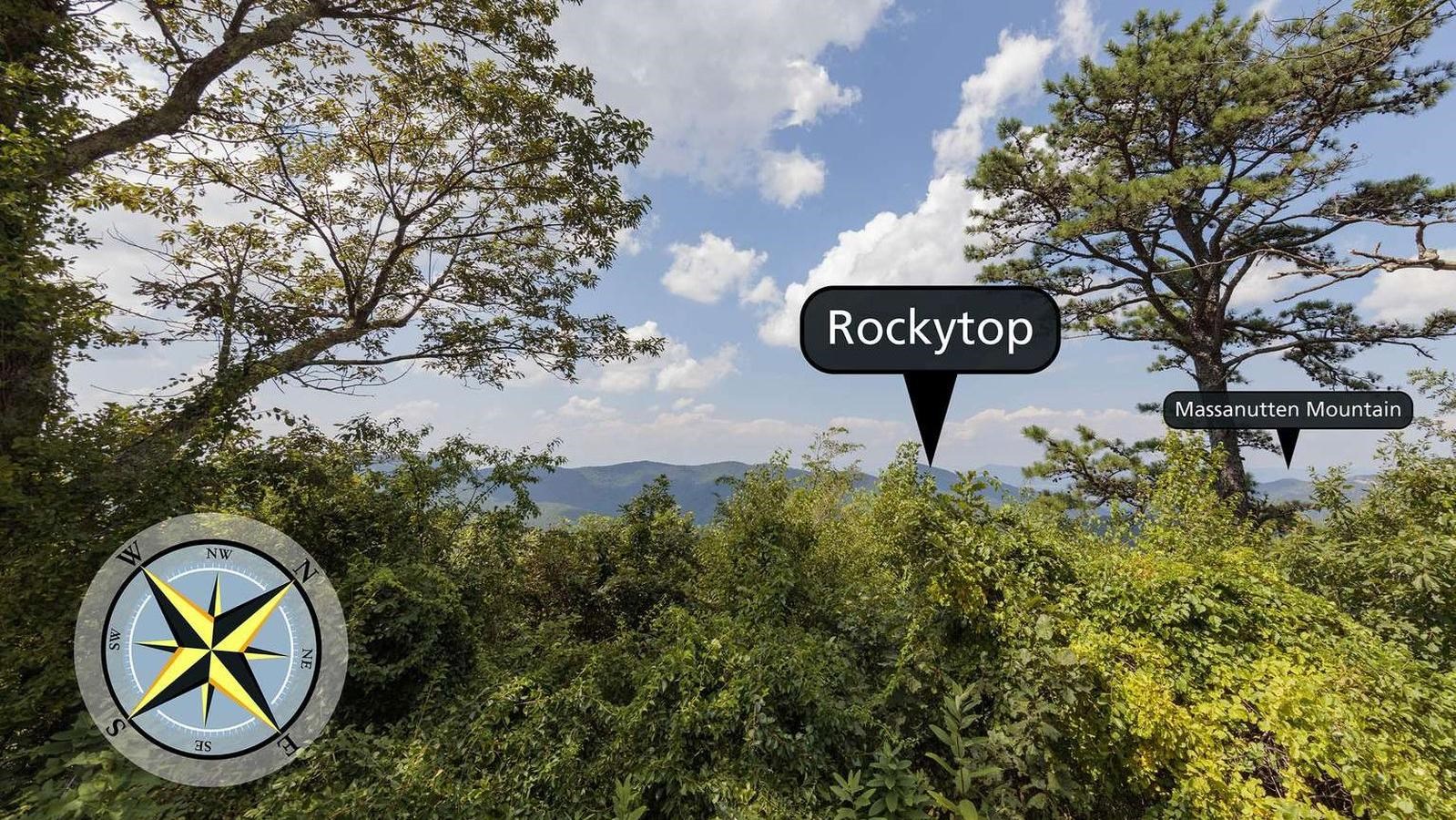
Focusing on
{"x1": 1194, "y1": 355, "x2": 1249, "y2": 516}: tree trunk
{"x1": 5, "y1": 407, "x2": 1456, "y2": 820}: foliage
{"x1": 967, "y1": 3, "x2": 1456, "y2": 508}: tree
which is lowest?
{"x1": 5, "y1": 407, "x2": 1456, "y2": 820}: foliage

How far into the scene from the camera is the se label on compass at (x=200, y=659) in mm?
2609

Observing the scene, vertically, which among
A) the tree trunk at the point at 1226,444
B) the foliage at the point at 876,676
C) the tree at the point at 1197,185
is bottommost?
the foliage at the point at 876,676

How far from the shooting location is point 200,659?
262 cm

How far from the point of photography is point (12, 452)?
12.0ft

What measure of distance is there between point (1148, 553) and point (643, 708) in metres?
4.53

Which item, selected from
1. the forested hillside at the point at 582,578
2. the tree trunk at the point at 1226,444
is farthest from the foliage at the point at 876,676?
the tree trunk at the point at 1226,444

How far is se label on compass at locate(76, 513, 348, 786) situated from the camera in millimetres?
2609

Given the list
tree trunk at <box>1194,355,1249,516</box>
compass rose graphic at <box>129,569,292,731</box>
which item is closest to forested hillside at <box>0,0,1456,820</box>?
compass rose graphic at <box>129,569,292,731</box>

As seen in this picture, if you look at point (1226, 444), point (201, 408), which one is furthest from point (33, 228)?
point (1226, 444)

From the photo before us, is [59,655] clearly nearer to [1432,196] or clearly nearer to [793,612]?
[793,612]

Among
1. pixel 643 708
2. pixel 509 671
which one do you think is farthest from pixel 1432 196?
pixel 509 671

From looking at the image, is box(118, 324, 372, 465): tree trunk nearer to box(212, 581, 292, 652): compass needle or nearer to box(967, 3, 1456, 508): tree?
box(212, 581, 292, 652): compass needle

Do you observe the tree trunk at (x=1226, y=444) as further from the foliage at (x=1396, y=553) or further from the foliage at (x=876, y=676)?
the foliage at (x=876, y=676)

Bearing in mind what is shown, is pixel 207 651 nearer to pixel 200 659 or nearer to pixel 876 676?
pixel 200 659
